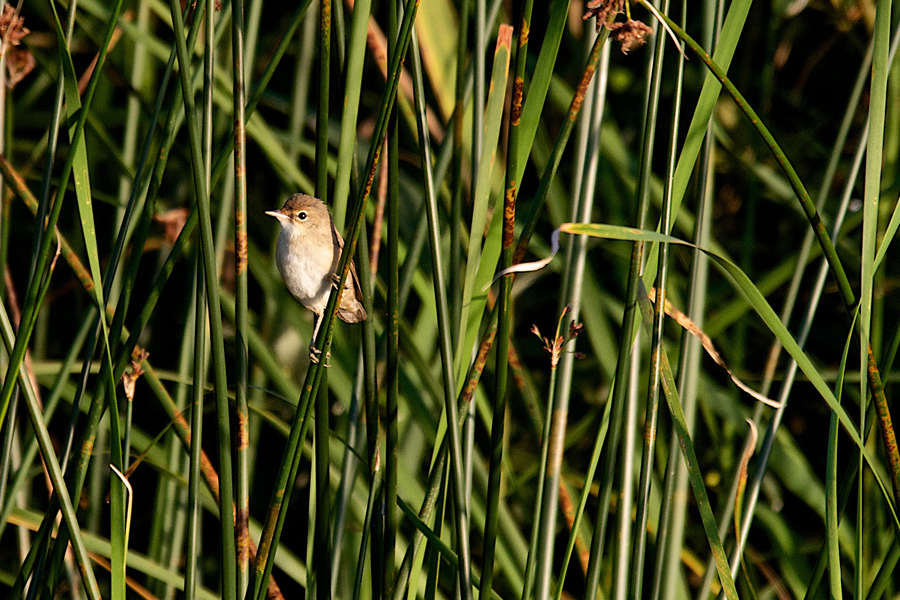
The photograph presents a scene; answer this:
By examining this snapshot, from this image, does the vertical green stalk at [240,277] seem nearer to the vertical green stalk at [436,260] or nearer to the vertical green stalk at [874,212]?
the vertical green stalk at [436,260]

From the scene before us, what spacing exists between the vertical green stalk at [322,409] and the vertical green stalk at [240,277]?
0.09 meters

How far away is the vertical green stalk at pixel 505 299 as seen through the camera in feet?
2.81

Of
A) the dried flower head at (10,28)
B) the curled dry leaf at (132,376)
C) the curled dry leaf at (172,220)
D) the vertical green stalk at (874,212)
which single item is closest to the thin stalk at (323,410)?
the curled dry leaf at (132,376)

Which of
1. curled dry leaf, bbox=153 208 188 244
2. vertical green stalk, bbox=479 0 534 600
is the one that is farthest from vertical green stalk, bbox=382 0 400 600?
curled dry leaf, bbox=153 208 188 244

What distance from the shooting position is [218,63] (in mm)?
1829

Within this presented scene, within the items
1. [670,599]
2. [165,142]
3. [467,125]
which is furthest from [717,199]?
[165,142]

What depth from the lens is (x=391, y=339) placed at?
89 cm

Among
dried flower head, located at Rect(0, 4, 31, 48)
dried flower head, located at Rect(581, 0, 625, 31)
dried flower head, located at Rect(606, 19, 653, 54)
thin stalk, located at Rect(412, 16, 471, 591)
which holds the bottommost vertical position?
thin stalk, located at Rect(412, 16, 471, 591)

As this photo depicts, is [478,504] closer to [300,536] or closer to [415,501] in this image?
[415,501]

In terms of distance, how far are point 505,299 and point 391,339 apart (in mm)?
137

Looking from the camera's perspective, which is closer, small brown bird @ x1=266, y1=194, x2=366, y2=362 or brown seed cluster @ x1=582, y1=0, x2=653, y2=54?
brown seed cluster @ x1=582, y1=0, x2=653, y2=54

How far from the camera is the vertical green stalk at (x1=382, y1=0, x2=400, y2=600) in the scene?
33.9 inches

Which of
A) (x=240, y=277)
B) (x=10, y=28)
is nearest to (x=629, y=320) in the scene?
(x=240, y=277)

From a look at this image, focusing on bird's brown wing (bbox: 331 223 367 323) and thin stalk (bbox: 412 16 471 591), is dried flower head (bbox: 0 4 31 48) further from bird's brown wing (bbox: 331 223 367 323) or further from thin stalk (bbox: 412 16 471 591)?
bird's brown wing (bbox: 331 223 367 323)
